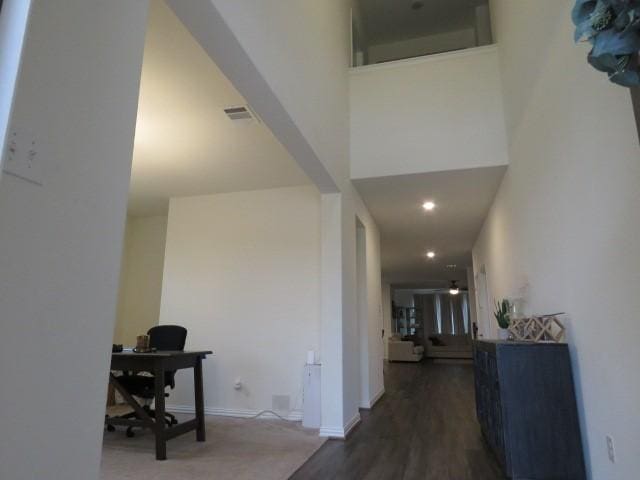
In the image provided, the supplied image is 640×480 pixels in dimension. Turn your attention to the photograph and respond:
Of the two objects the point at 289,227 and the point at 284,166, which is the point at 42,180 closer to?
the point at 284,166

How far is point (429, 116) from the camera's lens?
4.53 m

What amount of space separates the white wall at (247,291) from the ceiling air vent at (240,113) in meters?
1.61

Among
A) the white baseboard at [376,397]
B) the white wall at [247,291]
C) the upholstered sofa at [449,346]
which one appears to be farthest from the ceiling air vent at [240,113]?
the upholstered sofa at [449,346]

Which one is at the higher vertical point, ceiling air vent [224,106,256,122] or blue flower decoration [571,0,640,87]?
ceiling air vent [224,106,256,122]

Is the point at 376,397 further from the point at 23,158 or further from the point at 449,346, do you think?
the point at 449,346

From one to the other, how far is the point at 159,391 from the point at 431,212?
13.9ft

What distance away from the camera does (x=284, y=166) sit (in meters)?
4.42

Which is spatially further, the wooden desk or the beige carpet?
the wooden desk

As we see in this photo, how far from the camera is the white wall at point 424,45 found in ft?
20.5

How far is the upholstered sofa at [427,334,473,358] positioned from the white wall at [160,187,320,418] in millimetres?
10581

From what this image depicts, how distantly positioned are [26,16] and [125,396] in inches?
128

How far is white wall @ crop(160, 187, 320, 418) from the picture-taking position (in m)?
4.61

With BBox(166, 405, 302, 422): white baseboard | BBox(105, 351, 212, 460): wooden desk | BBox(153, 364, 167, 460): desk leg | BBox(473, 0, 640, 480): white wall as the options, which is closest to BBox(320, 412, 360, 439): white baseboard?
BBox(166, 405, 302, 422): white baseboard

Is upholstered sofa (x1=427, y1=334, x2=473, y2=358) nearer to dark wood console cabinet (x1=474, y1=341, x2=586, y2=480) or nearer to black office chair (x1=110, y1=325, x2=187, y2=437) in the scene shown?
black office chair (x1=110, y1=325, x2=187, y2=437)
